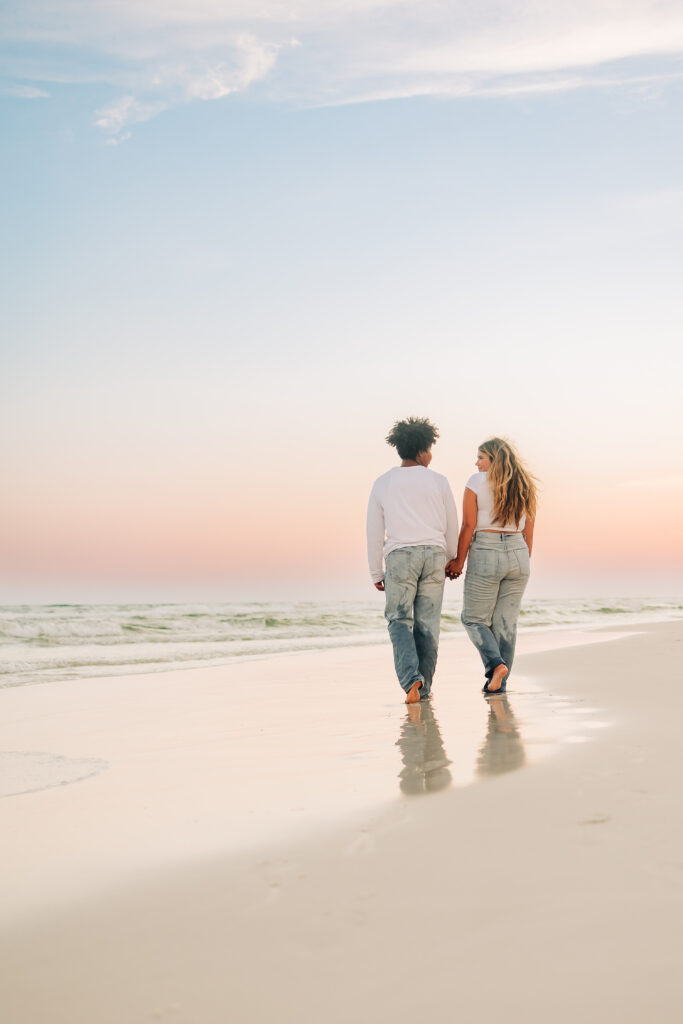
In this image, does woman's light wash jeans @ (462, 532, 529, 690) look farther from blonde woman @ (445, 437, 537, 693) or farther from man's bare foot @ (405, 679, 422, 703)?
man's bare foot @ (405, 679, 422, 703)

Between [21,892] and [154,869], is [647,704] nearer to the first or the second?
[154,869]

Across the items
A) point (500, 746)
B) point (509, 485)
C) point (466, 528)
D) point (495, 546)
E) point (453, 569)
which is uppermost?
point (509, 485)

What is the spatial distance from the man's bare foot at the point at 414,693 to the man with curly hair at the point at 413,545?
9.7 inches

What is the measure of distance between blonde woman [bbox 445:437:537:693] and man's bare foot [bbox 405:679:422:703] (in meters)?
0.64

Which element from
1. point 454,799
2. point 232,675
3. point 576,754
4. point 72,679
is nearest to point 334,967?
point 454,799

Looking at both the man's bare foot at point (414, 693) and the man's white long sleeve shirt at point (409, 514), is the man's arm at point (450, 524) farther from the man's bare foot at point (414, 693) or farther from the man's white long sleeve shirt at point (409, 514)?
the man's bare foot at point (414, 693)

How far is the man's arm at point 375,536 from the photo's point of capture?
5820 millimetres

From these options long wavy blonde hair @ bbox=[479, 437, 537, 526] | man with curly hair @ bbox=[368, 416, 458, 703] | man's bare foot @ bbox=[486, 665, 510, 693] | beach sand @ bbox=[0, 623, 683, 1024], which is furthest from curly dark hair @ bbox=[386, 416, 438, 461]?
beach sand @ bbox=[0, 623, 683, 1024]

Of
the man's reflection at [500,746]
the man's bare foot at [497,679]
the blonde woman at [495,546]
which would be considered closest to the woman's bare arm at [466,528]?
the blonde woman at [495,546]

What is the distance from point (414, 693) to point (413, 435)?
1835mm

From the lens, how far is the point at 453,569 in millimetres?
5875

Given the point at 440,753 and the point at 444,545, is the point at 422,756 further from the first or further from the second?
the point at 444,545

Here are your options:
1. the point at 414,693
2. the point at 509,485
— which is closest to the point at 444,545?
the point at 509,485

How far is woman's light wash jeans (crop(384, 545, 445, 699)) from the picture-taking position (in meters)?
5.63
